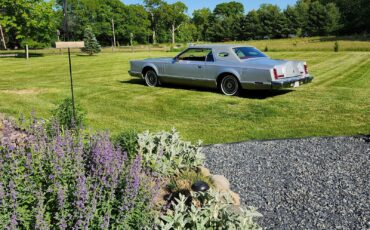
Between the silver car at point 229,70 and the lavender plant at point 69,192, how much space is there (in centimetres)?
670

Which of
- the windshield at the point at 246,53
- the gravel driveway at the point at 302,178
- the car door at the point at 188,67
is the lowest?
the gravel driveway at the point at 302,178

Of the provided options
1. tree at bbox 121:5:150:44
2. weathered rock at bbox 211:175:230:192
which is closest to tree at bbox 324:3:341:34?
tree at bbox 121:5:150:44

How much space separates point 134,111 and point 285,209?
5456 millimetres

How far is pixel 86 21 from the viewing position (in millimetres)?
71188

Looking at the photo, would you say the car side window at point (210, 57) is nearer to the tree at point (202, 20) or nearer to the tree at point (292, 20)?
the tree at point (292, 20)

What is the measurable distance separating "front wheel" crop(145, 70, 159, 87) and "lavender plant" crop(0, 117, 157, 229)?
337 inches

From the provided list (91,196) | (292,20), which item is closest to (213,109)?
(91,196)

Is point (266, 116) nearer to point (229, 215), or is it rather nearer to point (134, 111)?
point (134, 111)

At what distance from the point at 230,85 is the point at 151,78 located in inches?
116

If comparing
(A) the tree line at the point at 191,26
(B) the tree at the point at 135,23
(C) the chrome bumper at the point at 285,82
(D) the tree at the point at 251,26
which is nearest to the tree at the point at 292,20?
(A) the tree line at the point at 191,26

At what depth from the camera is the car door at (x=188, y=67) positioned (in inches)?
421

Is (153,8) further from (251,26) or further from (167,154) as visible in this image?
(167,154)

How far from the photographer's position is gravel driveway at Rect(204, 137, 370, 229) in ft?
12.4

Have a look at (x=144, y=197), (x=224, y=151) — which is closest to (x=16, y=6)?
(x=224, y=151)
